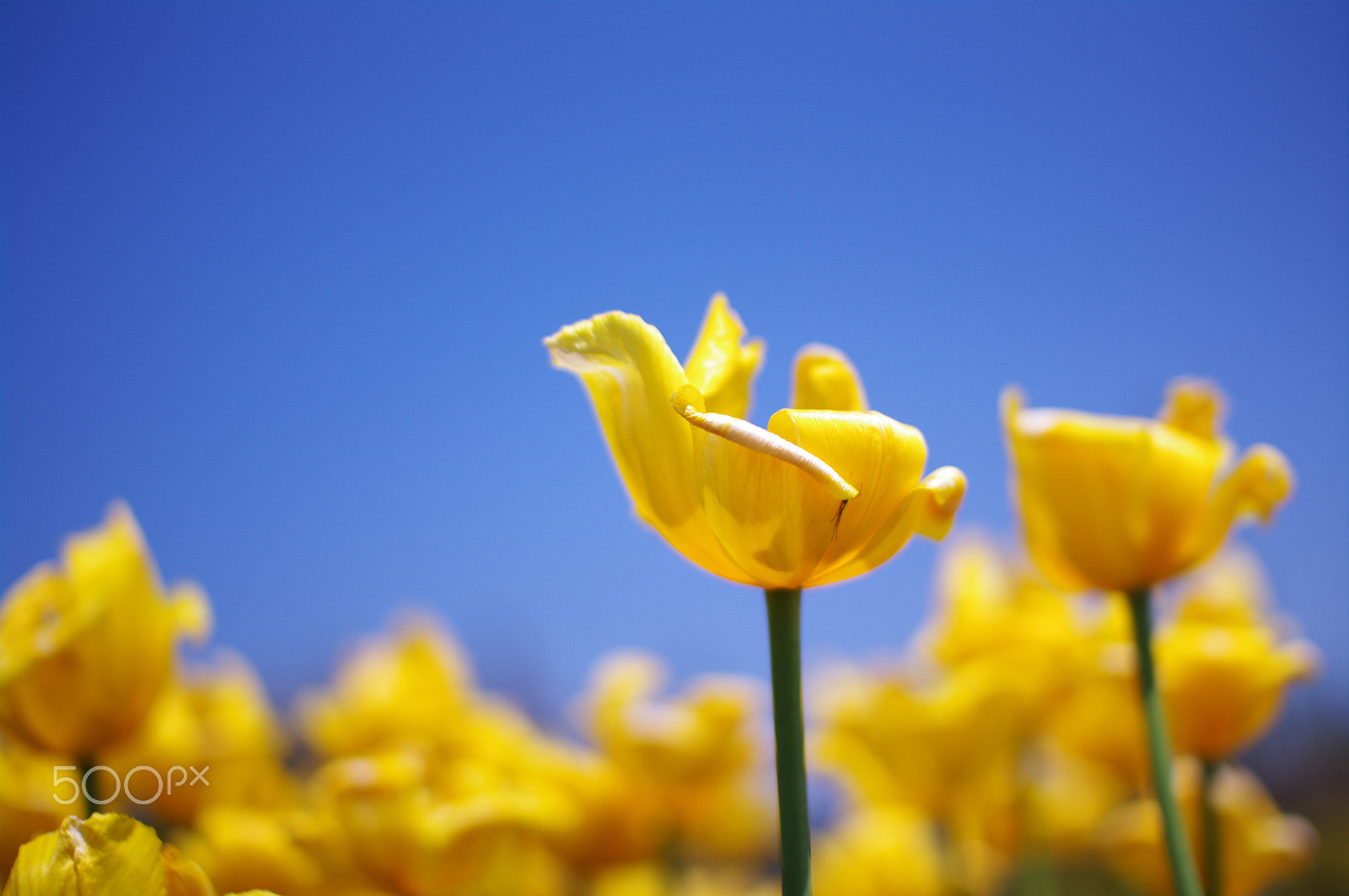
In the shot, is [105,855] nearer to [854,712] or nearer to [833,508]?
[833,508]

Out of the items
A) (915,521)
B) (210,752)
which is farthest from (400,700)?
(915,521)

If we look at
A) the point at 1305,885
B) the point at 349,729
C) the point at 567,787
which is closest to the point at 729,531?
the point at 567,787

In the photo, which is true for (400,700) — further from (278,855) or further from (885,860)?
(885,860)

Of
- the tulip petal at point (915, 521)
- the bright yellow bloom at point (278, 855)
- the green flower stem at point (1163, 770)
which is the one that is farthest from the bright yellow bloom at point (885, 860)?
the tulip petal at point (915, 521)

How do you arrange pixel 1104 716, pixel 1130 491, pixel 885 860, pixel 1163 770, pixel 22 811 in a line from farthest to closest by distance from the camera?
1. pixel 885 860
2. pixel 1104 716
3. pixel 22 811
4. pixel 1130 491
5. pixel 1163 770

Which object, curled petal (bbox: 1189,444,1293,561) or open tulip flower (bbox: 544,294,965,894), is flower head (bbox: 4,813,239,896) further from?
curled petal (bbox: 1189,444,1293,561)

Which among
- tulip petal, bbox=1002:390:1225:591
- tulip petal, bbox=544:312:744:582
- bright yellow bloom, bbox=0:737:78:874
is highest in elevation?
tulip petal, bbox=1002:390:1225:591

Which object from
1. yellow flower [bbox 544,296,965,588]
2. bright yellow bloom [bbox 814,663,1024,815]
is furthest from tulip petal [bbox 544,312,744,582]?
bright yellow bloom [bbox 814,663,1024,815]
